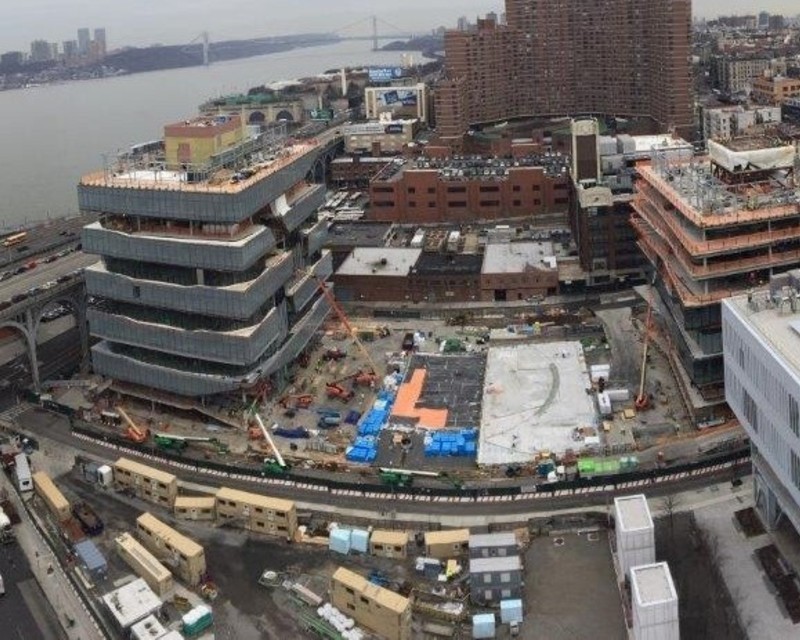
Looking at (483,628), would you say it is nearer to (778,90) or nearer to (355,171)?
(355,171)

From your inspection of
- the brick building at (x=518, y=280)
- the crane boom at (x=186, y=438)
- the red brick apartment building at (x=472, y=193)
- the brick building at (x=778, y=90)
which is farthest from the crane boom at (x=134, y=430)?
the brick building at (x=778, y=90)

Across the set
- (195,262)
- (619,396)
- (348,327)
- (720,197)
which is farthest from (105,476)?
(720,197)

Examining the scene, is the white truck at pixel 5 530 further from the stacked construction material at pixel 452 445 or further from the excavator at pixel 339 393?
the stacked construction material at pixel 452 445

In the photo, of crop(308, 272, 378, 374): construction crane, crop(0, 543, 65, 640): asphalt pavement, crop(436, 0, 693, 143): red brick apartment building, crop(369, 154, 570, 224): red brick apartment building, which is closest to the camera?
crop(0, 543, 65, 640): asphalt pavement

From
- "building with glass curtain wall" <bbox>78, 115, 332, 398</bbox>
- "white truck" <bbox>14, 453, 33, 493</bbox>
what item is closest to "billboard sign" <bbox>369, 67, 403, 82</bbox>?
"building with glass curtain wall" <bbox>78, 115, 332, 398</bbox>

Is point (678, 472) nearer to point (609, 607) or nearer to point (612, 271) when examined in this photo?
point (609, 607)

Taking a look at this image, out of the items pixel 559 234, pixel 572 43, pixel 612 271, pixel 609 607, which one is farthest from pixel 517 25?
pixel 609 607

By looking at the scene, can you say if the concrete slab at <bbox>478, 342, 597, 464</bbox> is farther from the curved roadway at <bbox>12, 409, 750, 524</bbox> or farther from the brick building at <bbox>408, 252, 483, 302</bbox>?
the brick building at <bbox>408, 252, 483, 302</bbox>
